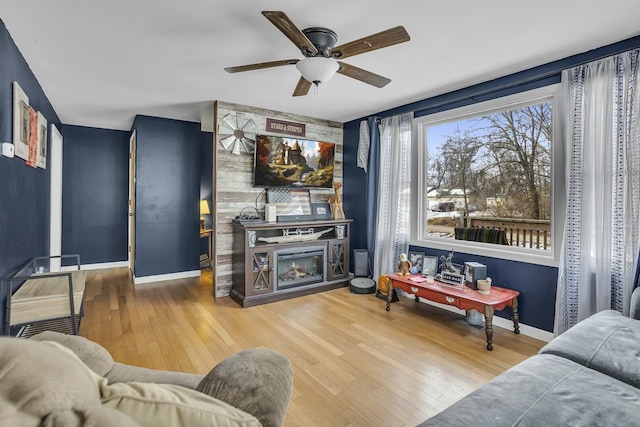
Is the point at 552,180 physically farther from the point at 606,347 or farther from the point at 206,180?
the point at 206,180

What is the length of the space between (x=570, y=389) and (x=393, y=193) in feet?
9.63

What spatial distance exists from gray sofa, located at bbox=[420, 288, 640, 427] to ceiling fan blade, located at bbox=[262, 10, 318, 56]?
1966 mm

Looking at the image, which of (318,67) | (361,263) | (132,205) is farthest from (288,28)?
(132,205)

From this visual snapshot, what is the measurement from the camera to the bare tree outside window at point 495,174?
118 inches

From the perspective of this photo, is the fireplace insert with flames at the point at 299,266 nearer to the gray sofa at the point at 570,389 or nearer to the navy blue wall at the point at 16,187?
the navy blue wall at the point at 16,187

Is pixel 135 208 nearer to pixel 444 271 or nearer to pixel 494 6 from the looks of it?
pixel 444 271

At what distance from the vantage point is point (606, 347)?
1608 millimetres

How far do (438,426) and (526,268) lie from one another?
8.02 ft

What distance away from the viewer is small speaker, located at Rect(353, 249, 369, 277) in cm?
442

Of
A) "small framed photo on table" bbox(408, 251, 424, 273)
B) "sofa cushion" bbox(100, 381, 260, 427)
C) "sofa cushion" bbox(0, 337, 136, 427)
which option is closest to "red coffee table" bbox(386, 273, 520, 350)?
"small framed photo on table" bbox(408, 251, 424, 273)

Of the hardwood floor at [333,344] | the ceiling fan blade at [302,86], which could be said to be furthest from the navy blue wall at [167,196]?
the ceiling fan blade at [302,86]

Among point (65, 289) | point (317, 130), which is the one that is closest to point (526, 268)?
point (317, 130)

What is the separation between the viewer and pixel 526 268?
2.96 metres

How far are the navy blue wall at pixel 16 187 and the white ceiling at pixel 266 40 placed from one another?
0.45 feet
